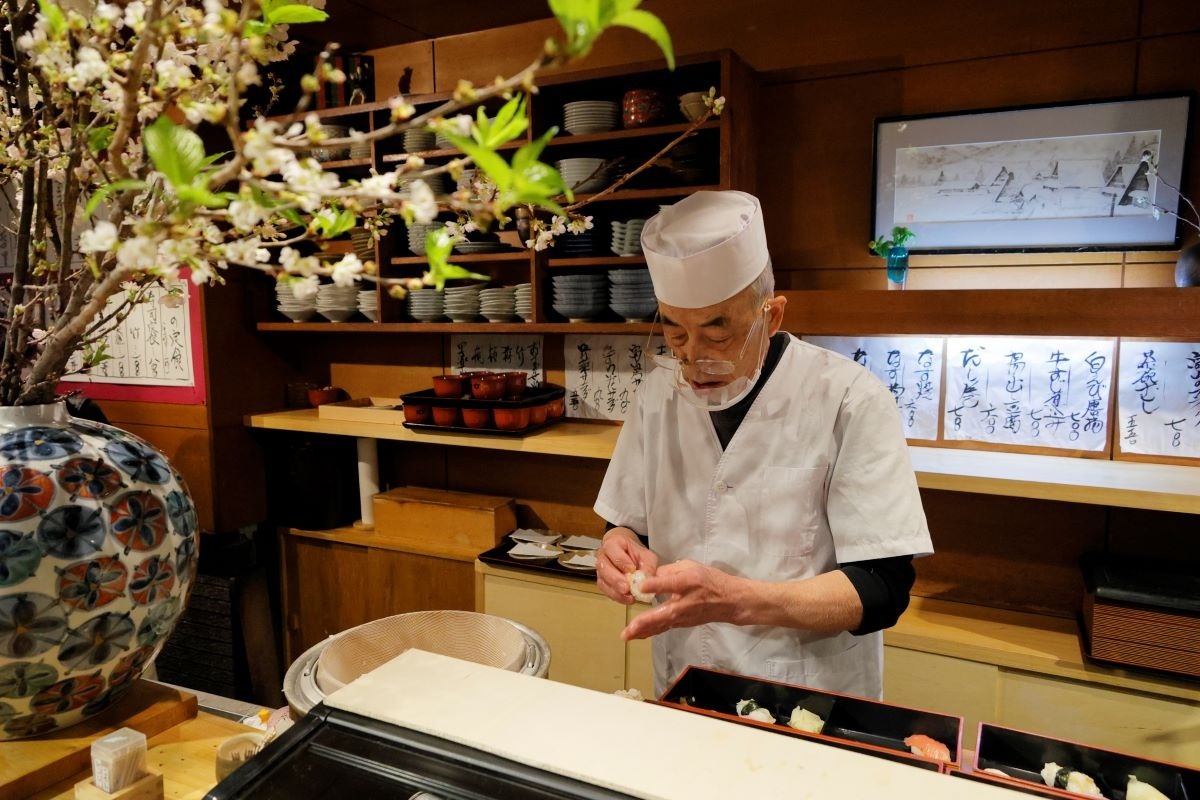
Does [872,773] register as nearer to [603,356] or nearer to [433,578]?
[603,356]

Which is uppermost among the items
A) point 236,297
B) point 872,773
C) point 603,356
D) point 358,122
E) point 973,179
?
point 358,122

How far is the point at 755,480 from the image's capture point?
6.02 ft

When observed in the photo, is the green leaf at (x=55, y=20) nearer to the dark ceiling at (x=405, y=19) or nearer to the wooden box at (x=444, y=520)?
the dark ceiling at (x=405, y=19)

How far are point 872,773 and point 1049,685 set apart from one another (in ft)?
6.66

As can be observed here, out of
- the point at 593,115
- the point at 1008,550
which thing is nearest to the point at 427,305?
the point at 593,115

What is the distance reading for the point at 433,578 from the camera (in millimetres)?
3527

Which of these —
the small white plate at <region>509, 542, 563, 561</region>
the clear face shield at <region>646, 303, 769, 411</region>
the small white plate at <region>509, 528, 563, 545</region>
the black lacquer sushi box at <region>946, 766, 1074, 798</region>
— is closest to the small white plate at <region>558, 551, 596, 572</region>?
the small white plate at <region>509, 542, 563, 561</region>

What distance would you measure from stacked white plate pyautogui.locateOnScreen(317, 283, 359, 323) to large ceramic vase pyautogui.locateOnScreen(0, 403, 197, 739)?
2490mm

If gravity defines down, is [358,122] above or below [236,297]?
above

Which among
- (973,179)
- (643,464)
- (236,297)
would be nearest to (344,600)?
(236,297)

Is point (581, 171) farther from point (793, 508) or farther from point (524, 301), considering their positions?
point (793, 508)

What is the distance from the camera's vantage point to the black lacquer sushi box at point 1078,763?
100 cm

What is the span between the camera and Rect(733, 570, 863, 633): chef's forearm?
1481 millimetres

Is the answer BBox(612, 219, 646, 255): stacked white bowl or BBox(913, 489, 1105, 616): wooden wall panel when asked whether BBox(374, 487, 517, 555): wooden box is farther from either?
BBox(913, 489, 1105, 616): wooden wall panel
